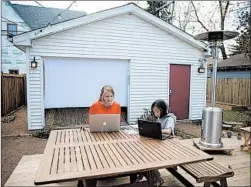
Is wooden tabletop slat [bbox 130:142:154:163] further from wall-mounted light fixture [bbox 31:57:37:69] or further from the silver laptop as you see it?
wall-mounted light fixture [bbox 31:57:37:69]

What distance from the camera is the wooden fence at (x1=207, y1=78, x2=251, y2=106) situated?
944 centimetres

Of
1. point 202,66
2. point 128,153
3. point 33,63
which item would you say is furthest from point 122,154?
point 202,66

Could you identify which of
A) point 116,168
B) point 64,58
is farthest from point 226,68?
point 116,168

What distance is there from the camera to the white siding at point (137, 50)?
545cm

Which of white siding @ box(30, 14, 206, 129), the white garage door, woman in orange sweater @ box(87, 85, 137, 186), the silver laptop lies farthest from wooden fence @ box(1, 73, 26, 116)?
the silver laptop

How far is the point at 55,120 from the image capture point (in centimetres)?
590

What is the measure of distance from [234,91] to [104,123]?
30.5 ft

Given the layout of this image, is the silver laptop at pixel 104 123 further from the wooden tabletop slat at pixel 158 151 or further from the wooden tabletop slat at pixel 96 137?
the wooden tabletop slat at pixel 158 151

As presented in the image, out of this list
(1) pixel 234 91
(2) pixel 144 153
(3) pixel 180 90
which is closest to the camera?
(2) pixel 144 153

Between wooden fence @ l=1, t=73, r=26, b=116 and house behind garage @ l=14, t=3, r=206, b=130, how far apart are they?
6.66ft

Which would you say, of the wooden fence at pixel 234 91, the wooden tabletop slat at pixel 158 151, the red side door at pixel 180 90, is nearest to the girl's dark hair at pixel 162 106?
the wooden tabletop slat at pixel 158 151

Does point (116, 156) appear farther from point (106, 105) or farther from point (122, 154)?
point (106, 105)

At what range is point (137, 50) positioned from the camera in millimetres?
6133

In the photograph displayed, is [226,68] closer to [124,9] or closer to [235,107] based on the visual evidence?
[235,107]
